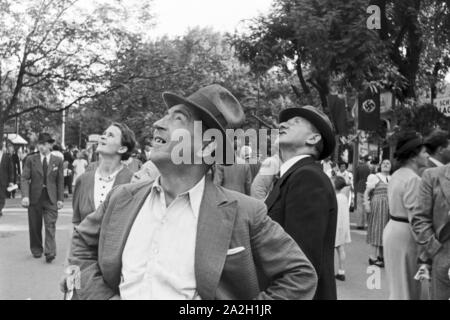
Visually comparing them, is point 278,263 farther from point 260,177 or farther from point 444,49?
point 444,49

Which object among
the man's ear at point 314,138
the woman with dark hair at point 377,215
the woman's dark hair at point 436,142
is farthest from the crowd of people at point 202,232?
the woman with dark hair at point 377,215

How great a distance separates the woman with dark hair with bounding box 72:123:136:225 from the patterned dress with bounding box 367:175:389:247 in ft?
15.9

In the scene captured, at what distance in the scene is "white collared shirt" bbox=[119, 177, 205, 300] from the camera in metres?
2.29

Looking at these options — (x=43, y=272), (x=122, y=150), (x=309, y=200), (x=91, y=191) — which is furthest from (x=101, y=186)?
(x=43, y=272)

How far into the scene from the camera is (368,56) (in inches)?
448

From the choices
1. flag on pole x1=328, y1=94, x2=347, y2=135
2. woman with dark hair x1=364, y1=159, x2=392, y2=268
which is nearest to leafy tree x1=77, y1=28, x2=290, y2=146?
flag on pole x1=328, y1=94, x2=347, y2=135

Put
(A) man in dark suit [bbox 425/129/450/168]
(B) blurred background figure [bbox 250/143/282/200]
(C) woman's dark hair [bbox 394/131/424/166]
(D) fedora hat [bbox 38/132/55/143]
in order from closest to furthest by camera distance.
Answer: (C) woman's dark hair [bbox 394/131/424/166]
(A) man in dark suit [bbox 425/129/450/168]
(B) blurred background figure [bbox 250/143/282/200]
(D) fedora hat [bbox 38/132/55/143]

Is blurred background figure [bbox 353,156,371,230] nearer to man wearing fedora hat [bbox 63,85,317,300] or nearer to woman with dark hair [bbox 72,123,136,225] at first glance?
woman with dark hair [bbox 72,123,136,225]

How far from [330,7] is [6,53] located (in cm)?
926

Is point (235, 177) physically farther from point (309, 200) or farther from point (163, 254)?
point (163, 254)

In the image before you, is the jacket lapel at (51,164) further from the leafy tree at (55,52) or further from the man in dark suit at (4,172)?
the leafy tree at (55,52)

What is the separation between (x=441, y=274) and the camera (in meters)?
4.43
